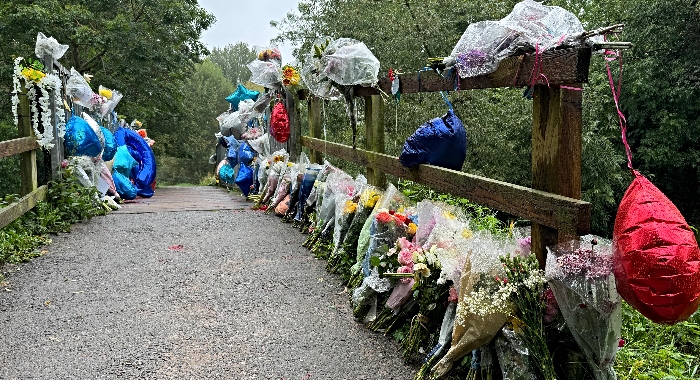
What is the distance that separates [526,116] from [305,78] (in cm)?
1143

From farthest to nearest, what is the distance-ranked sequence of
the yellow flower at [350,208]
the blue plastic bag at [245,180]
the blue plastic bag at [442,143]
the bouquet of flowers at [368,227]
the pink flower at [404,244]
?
the blue plastic bag at [245,180]
the yellow flower at [350,208]
the bouquet of flowers at [368,227]
the blue plastic bag at [442,143]
the pink flower at [404,244]

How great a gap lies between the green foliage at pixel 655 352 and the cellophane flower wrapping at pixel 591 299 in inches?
23.5

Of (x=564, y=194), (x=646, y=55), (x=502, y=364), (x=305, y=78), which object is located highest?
(x=646, y=55)

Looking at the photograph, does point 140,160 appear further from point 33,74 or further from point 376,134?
point 376,134

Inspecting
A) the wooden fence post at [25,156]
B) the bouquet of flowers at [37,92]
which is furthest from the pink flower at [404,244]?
the bouquet of flowers at [37,92]

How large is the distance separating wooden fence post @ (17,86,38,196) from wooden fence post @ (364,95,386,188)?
3.55m

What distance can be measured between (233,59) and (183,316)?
80.5m

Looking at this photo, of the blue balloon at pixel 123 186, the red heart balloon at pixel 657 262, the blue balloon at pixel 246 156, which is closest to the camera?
the red heart balloon at pixel 657 262

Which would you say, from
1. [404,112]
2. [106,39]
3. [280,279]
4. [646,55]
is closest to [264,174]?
[280,279]

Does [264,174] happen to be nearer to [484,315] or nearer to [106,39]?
[484,315]

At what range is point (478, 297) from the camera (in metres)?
2.75

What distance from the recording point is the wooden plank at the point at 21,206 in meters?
5.40

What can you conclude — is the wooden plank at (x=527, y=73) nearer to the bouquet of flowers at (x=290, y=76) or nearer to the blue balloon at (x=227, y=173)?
the bouquet of flowers at (x=290, y=76)

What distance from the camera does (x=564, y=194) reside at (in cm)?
281
